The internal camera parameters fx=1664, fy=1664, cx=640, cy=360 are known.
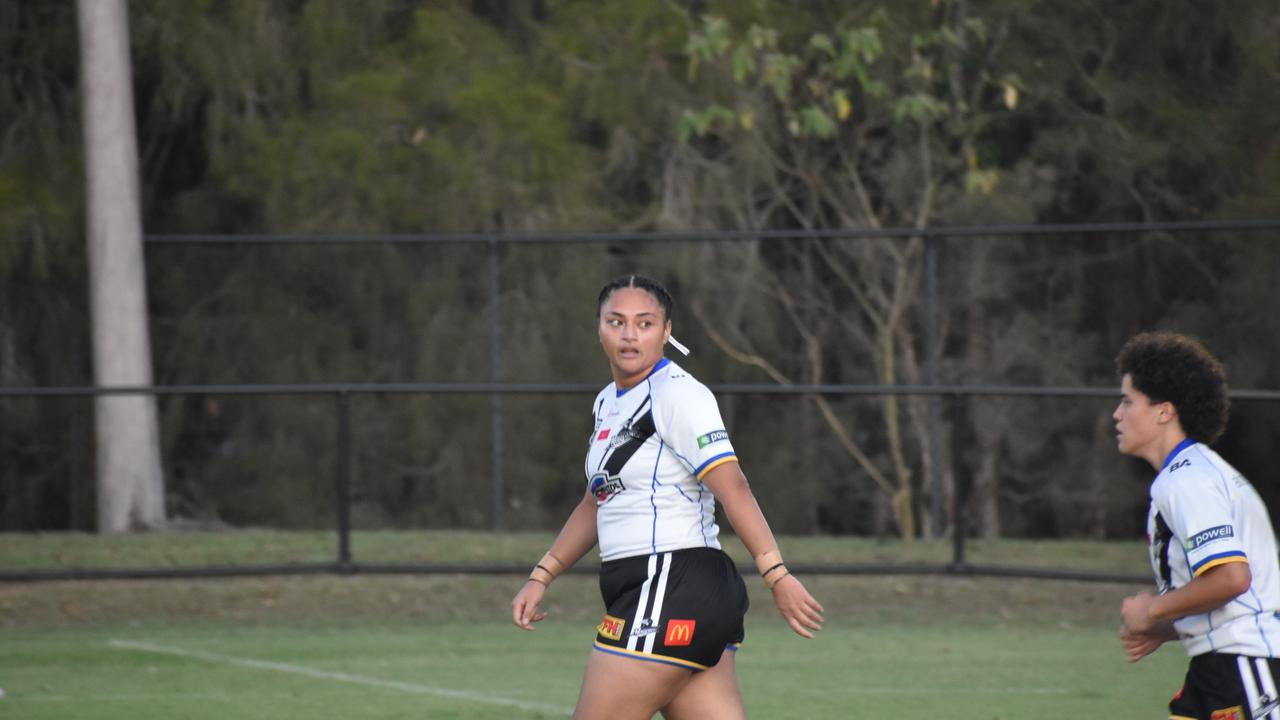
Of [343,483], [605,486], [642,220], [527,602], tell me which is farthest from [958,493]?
[605,486]

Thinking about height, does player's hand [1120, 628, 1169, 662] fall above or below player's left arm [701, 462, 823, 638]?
below

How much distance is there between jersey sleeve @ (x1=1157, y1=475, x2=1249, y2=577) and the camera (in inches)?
185

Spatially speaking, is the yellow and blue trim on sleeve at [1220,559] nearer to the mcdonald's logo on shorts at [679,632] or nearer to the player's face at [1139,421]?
the player's face at [1139,421]

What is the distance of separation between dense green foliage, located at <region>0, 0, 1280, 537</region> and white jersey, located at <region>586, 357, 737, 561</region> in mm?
10802

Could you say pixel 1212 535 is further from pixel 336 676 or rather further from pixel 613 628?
pixel 336 676

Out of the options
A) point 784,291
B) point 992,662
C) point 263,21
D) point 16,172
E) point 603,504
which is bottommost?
point 992,662

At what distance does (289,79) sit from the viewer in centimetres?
1970

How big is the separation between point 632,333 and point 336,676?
18.3 feet

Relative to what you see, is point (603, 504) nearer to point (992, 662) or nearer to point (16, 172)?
point (992, 662)

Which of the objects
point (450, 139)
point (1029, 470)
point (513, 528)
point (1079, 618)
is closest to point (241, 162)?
point (450, 139)

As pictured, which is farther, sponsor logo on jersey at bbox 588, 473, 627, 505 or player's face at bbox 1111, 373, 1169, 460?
sponsor logo on jersey at bbox 588, 473, 627, 505

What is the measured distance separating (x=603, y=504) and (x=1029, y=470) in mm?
11449

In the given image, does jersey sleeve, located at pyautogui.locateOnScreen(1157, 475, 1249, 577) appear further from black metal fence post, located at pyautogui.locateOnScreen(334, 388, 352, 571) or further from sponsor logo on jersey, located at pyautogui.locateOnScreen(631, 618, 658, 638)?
black metal fence post, located at pyautogui.locateOnScreen(334, 388, 352, 571)

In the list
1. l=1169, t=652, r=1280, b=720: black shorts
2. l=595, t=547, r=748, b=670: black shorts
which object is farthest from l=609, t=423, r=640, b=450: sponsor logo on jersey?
l=1169, t=652, r=1280, b=720: black shorts
